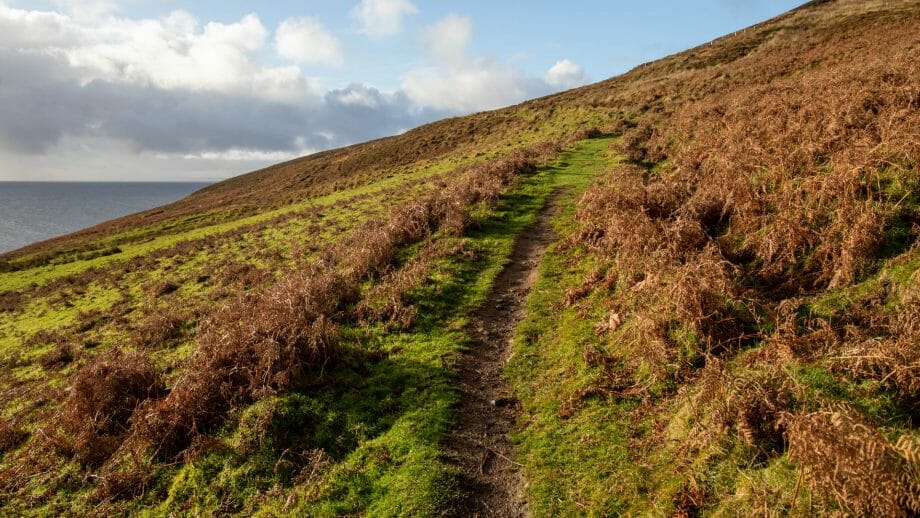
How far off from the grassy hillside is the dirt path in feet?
0.88

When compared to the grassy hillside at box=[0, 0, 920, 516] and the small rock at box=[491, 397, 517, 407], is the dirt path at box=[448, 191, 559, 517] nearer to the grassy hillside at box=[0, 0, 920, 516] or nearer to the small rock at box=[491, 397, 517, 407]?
the small rock at box=[491, 397, 517, 407]

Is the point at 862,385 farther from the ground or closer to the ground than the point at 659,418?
farther from the ground

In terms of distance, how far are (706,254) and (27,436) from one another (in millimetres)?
18096

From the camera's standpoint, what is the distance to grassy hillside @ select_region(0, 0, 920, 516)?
652cm

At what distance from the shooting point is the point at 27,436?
12.7 m

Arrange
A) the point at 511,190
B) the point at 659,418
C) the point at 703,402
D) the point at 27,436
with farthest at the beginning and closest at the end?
the point at 511,190, the point at 27,436, the point at 659,418, the point at 703,402

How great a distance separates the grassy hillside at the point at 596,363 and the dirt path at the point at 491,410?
269 millimetres

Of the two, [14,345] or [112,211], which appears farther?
[112,211]

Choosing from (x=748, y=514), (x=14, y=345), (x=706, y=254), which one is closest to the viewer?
(x=748, y=514)

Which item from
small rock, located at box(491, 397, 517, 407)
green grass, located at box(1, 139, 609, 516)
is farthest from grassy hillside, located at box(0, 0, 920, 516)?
small rock, located at box(491, 397, 517, 407)

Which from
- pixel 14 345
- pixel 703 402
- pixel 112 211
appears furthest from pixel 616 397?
pixel 112 211

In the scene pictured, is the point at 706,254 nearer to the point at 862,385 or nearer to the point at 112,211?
the point at 862,385

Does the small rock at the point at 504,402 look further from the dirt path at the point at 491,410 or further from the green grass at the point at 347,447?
the green grass at the point at 347,447

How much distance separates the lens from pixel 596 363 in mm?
10156
